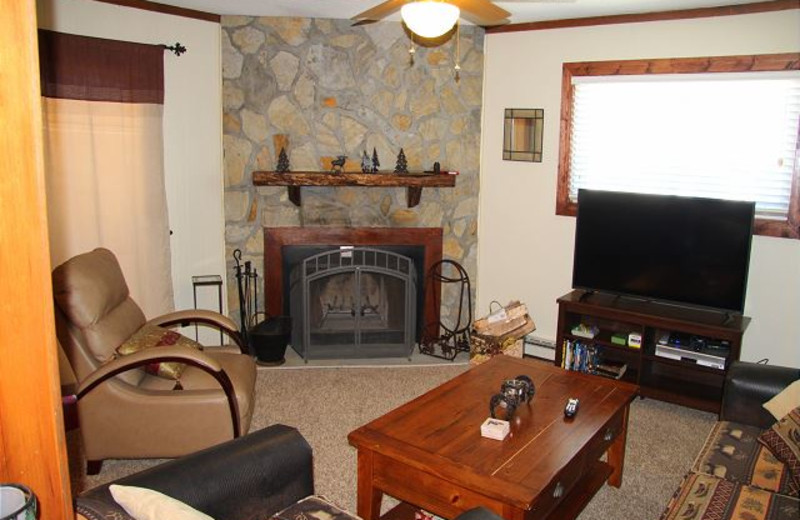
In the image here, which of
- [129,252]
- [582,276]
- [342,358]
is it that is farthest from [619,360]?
[129,252]

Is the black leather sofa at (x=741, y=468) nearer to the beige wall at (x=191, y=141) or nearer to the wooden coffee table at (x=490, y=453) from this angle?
the wooden coffee table at (x=490, y=453)

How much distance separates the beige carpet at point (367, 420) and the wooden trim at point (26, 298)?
1859mm

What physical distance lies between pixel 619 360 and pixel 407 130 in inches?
87.6

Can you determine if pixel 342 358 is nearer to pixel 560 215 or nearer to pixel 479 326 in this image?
pixel 479 326

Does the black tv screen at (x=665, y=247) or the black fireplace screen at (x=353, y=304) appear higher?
the black tv screen at (x=665, y=247)

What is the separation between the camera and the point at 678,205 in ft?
14.0

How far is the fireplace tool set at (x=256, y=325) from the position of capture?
491 centimetres

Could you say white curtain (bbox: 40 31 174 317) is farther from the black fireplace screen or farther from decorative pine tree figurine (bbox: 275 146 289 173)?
the black fireplace screen

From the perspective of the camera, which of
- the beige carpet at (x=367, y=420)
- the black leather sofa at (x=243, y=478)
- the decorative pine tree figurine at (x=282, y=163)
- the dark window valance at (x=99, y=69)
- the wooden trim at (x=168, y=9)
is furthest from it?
the decorative pine tree figurine at (x=282, y=163)

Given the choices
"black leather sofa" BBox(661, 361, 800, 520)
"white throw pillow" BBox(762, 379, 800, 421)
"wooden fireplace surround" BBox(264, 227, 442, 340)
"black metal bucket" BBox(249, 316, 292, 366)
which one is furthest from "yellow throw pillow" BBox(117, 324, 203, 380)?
"white throw pillow" BBox(762, 379, 800, 421)

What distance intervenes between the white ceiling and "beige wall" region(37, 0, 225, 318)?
0.67ft

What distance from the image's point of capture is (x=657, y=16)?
4.41 m

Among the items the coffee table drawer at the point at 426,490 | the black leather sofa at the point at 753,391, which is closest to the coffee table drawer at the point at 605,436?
the black leather sofa at the point at 753,391

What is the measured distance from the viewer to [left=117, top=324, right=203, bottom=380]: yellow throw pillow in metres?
3.40
